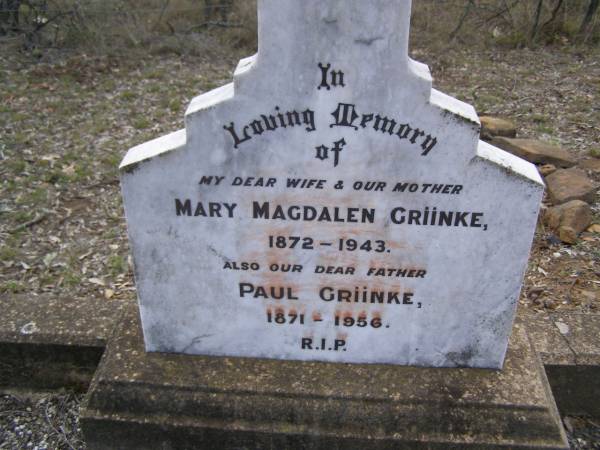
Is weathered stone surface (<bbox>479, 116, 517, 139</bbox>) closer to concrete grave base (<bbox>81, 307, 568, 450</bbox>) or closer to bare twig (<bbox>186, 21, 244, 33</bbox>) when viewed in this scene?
concrete grave base (<bbox>81, 307, 568, 450</bbox>)

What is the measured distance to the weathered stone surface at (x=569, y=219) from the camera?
4.29 m

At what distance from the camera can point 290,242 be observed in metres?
2.51

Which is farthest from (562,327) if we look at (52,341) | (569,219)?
(52,341)

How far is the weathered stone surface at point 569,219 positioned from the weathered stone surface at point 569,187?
0.16 meters

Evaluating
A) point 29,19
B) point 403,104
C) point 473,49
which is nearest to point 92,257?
point 403,104

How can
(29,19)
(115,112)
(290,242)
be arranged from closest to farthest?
(290,242), (115,112), (29,19)

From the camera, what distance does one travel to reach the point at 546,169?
5.14 m

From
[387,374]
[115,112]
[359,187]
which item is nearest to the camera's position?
[359,187]

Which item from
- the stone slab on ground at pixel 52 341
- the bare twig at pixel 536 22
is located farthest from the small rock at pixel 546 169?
the bare twig at pixel 536 22

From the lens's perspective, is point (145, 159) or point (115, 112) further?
point (115, 112)

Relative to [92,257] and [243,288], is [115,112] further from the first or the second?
[243,288]

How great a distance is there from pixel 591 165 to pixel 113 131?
5.14 m

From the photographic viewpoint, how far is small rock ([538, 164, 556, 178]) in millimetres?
5098

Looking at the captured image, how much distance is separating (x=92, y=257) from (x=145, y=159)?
2.36 metres
